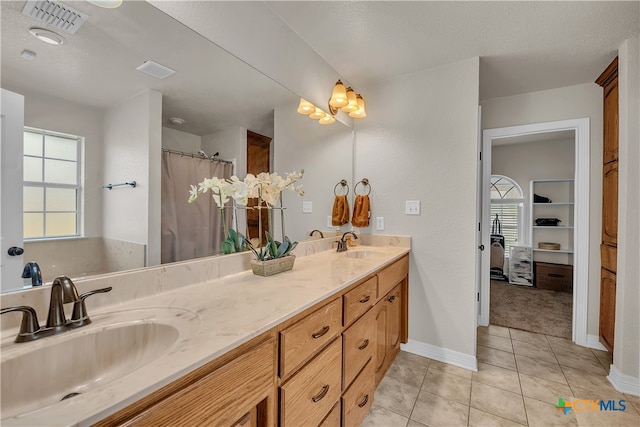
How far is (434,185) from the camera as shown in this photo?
7.16ft

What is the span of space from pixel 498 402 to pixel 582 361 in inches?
42.0

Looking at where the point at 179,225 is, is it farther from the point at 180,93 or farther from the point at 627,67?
the point at 627,67

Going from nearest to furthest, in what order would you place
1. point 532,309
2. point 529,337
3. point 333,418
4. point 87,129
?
1. point 87,129
2. point 333,418
3. point 529,337
4. point 532,309

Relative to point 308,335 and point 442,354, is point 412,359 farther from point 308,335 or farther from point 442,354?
point 308,335

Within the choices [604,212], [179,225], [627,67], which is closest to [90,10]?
[179,225]

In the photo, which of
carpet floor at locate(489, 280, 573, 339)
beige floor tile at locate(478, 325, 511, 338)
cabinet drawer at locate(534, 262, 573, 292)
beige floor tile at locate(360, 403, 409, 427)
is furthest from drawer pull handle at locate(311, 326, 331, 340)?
cabinet drawer at locate(534, 262, 573, 292)

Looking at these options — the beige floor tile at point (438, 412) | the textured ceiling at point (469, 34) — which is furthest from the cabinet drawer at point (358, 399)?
the textured ceiling at point (469, 34)

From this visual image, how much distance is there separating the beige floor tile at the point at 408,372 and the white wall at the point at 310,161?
1.15 m

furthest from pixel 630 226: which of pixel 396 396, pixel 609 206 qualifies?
pixel 396 396

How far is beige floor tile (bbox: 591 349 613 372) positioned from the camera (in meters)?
2.05

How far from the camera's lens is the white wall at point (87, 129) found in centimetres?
82

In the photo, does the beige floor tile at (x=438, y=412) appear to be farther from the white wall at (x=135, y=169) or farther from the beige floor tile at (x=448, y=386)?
the white wall at (x=135, y=169)

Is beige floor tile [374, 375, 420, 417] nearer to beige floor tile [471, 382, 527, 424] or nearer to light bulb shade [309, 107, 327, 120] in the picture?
beige floor tile [471, 382, 527, 424]

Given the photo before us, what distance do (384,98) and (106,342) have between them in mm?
2439
